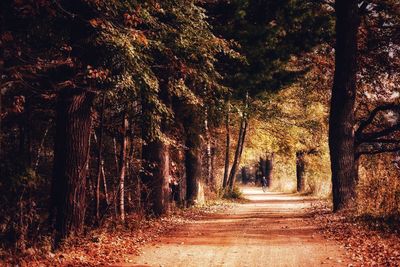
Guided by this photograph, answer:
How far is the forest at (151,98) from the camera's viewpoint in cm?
1052

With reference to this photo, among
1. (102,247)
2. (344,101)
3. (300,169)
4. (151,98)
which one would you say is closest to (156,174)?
(151,98)

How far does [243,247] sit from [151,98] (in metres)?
4.12

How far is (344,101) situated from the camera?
1717 centimetres

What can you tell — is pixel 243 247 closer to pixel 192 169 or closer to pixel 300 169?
pixel 192 169

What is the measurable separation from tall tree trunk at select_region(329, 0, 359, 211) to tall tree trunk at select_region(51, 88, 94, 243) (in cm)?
947

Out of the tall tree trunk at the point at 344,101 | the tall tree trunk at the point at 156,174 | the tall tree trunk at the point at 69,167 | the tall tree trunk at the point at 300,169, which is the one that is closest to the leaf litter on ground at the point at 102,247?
the tall tree trunk at the point at 69,167

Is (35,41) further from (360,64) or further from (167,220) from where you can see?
(360,64)

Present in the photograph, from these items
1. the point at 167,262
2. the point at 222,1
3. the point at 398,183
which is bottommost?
the point at 167,262

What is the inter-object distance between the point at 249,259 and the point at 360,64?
1367cm

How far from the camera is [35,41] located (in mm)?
11797

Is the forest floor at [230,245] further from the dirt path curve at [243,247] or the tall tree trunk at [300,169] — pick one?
the tall tree trunk at [300,169]

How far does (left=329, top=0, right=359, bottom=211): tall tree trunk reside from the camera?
16969mm

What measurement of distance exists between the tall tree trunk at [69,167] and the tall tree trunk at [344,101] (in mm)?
9468

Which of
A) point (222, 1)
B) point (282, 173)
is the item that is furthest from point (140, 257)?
point (282, 173)
